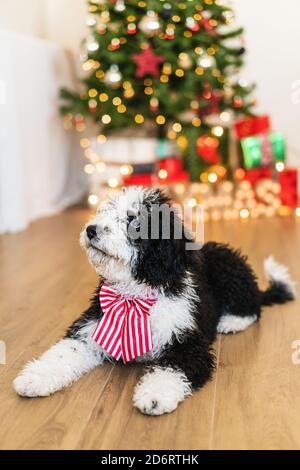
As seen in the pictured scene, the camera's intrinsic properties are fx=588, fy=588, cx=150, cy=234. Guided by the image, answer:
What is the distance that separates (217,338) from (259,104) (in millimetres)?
3707

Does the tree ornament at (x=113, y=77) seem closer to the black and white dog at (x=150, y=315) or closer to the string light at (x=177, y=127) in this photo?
the string light at (x=177, y=127)

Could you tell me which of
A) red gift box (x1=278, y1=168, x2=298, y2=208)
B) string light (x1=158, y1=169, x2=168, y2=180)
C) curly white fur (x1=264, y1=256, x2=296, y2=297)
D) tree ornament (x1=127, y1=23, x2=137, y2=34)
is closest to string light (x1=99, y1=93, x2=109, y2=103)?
tree ornament (x1=127, y1=23, x2=137, y2=34)

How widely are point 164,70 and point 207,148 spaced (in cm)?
73

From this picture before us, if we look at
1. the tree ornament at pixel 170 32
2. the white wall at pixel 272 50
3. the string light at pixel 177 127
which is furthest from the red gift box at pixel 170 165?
the white wall at pixel 272 50

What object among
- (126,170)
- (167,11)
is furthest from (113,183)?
(167,11)

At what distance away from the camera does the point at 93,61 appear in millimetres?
4355

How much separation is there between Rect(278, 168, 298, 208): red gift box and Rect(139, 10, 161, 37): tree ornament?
1.45 metres

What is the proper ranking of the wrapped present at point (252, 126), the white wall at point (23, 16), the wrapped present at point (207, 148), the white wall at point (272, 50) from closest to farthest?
the wrapped present at point (207, 148), the wrapped present at point (252, 126), the white wall at point (23, 16), the white wall at point (272, 50)

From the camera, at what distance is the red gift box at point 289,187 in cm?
456

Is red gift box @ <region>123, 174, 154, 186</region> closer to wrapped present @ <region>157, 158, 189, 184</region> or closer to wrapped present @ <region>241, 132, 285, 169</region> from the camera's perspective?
wrapped present @ <region>157, 158, 189, 184</region>

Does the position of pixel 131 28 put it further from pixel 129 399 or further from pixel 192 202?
pixel 129 399

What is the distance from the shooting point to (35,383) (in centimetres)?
165

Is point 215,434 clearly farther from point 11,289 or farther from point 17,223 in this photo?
point 17,223
